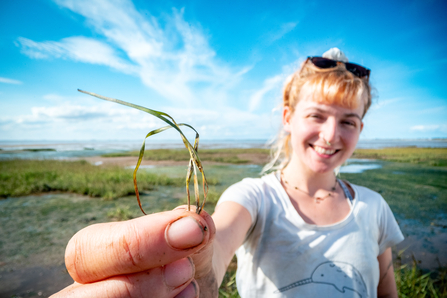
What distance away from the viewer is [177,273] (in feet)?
2.40

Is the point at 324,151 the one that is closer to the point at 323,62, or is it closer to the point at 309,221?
the point at 309,221

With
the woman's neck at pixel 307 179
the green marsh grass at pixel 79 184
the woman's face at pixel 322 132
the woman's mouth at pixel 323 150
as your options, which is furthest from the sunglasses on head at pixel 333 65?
the green marsh grass at pixel 79 184

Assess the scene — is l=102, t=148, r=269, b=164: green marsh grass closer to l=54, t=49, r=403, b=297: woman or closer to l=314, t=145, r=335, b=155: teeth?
l=54, t=49, r=403, b=297: woman

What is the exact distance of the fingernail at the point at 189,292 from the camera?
0.79 metres

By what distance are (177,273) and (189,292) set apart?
0.14m

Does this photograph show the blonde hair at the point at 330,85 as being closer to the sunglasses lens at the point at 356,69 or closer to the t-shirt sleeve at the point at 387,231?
the sunglasses lens at the point at 356,69

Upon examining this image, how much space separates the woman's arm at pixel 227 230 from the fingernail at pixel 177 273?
538 millimetres

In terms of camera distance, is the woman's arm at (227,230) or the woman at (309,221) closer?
the woman's arm at (227,230)

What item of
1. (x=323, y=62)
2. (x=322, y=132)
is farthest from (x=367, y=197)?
(x=323, y=62)

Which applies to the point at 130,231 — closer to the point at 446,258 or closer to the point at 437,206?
the point at 446,258

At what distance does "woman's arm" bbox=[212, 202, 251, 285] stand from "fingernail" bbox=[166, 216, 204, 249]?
66 cm

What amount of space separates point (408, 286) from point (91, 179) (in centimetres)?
1429

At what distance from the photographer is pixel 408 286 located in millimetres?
3807

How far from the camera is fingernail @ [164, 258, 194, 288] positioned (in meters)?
0.72
